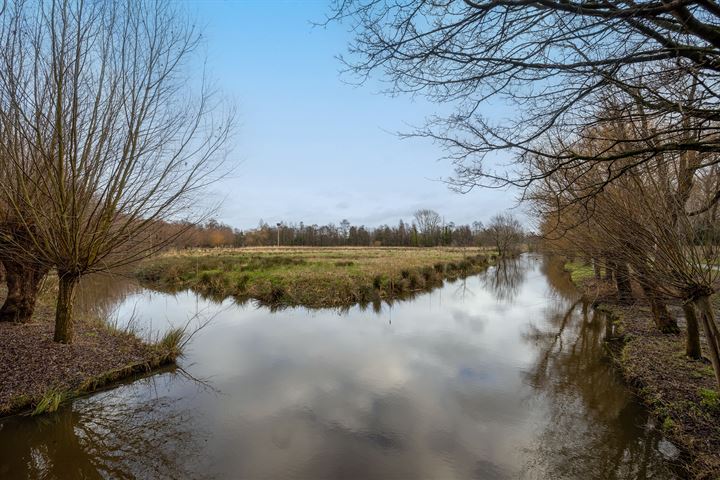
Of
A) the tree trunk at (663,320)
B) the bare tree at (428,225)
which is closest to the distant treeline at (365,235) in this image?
the bare tree at (428,225)

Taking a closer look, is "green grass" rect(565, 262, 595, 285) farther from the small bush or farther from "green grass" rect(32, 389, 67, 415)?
"green grass" rect(32, 389, 67, 415)

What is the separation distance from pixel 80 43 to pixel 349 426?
6.78 meters

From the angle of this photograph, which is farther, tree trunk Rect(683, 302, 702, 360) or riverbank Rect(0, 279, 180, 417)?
tree trunk Rect(683, 302, 702, 360)

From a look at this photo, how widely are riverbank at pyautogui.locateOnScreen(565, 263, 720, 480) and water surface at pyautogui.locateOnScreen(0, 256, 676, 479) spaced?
0.27 metres

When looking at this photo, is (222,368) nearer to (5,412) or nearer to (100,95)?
(5,412)

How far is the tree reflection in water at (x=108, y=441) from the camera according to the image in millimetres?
4258

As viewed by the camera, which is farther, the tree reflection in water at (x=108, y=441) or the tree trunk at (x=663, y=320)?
the tree trunk at (x=663, y=320)

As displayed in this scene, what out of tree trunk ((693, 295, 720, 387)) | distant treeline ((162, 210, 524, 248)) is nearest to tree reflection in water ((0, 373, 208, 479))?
tree trunk ((693, 295, 720, 387))

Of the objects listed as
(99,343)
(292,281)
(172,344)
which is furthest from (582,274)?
(99,343)

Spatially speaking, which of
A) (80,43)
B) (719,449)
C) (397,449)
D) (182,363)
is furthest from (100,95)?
(719,449)

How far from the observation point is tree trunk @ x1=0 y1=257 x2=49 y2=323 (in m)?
7.67

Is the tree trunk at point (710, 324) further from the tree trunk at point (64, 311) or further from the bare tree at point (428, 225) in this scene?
the bare tree at point (428, 225)

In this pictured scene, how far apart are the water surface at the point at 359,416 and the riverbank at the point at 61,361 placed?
29 centimetres

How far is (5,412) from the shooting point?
5137 mm
